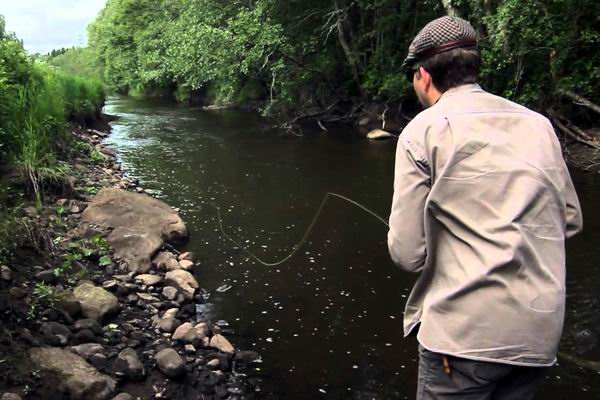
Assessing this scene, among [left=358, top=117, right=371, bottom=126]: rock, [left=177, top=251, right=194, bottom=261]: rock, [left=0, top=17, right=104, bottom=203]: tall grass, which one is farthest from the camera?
[left=358, top=117, right=371, bottom=126]: rock

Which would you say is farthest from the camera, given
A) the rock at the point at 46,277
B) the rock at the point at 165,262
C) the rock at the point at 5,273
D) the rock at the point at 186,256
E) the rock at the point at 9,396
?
the rock at the point at 186,256

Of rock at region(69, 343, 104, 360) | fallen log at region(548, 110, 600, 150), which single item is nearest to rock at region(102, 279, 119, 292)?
rock at region(69, 343, 104, 360)

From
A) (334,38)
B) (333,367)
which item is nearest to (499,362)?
(333,367)

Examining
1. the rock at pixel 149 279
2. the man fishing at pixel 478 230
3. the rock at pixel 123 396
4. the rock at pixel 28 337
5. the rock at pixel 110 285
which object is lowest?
the rock at pixel 149 279

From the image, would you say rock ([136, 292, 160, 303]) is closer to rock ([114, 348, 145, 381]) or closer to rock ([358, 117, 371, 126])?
rock ([114, 348, 145, 381])

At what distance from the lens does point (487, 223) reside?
A: 1.47 meters

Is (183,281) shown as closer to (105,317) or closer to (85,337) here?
(105,317)

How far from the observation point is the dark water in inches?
164

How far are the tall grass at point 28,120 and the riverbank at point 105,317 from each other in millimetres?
529

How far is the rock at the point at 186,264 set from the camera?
6070 millimetres

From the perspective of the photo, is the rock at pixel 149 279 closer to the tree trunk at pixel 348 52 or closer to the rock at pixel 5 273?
the rock at pixel 5 273

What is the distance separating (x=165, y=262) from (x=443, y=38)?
5.00 m

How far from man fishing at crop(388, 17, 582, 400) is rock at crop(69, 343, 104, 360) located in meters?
3.01

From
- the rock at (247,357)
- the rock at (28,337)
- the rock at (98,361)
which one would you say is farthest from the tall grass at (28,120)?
the rock at (247,357)
